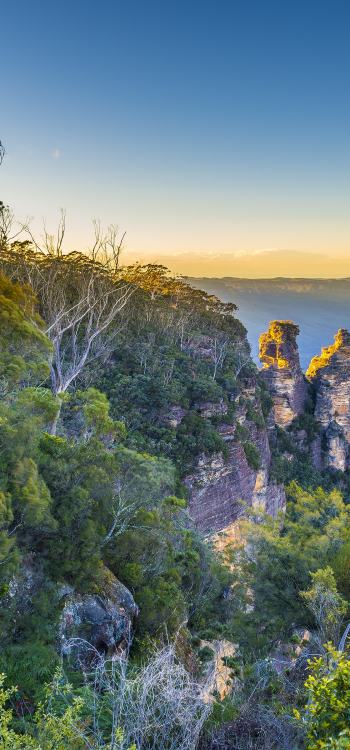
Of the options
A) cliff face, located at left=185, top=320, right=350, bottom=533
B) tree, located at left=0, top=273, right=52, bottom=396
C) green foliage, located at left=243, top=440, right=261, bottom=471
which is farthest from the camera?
cliff face, located at left=185, top=320, right=350, bottom=533

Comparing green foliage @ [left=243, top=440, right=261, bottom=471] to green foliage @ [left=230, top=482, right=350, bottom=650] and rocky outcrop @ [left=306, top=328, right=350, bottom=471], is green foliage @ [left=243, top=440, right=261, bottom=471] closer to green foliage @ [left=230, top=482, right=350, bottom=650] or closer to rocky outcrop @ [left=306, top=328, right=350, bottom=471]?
green foliage @ [left=230, top=482, right=350, bottom=650]

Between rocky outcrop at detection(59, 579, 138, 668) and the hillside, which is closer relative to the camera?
the hillside

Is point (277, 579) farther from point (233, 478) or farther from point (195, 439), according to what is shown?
point (233, 478)

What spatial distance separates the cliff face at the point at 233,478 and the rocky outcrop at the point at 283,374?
16.9m

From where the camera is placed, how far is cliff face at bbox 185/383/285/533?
32.5 metres

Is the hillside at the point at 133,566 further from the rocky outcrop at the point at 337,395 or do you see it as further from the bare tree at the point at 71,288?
the rocky outcrop at the point at 337,395

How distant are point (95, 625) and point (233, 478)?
2657 cm

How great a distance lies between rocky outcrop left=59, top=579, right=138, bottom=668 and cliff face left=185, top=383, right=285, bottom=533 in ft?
55.0

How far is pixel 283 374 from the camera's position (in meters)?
61.5

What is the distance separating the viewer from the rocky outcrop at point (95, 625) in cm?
960

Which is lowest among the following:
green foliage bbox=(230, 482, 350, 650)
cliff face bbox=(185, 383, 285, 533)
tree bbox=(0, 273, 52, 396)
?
cliff face bbox=(185, 383, 285, 533)

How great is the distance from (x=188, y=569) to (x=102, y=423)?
924 cm

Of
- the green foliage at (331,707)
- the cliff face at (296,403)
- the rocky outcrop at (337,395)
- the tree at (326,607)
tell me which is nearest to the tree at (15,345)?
the green foliage at (331,707)

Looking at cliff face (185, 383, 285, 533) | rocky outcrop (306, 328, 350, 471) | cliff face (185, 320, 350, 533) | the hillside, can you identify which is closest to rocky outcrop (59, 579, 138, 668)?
the hillside
